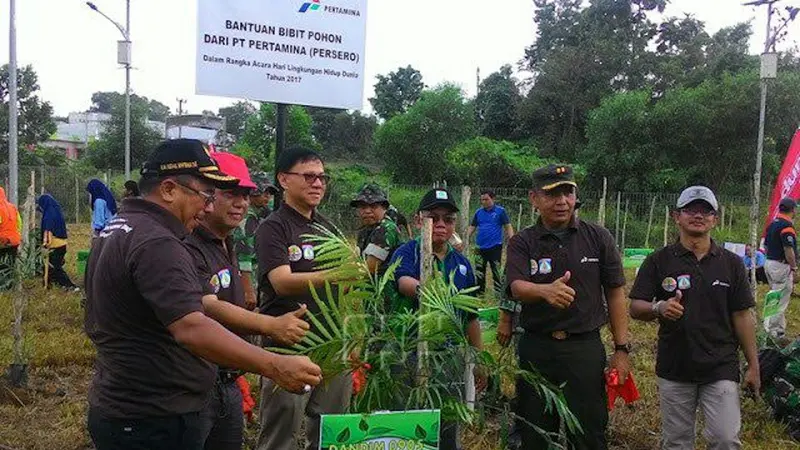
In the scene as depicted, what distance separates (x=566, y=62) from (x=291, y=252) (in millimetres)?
24597

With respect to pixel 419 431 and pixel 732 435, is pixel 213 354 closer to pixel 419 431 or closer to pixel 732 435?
pixel 419 431

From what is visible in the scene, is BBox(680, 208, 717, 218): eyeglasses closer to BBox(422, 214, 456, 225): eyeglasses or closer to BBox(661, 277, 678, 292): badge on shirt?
BBox(661, 277, 678, 292): badge on shirt

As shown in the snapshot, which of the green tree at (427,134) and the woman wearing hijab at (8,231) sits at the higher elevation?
the green tree at (427,134)

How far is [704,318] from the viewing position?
11.3ft

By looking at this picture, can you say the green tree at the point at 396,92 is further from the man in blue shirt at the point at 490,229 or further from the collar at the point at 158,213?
the collar at the point at 158,213

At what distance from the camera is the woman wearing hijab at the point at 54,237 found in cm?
Result: 909

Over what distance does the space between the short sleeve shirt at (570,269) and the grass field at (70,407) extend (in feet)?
4.14

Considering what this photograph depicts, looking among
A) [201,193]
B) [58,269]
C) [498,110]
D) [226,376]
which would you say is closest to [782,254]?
[226,376]

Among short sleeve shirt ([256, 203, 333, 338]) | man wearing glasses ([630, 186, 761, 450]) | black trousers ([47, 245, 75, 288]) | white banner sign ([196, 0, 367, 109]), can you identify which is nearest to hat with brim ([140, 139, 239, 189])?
short sleeve shirt ([256, 203, 333, 338])

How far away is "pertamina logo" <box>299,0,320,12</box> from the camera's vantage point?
3818mm

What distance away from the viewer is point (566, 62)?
26016 mm

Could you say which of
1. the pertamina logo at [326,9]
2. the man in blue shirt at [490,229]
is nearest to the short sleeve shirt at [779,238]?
the man in blue shirt at [490,229]

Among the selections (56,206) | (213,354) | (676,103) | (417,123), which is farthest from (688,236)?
(417,123)

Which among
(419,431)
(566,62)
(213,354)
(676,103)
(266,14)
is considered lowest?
(419,431)
